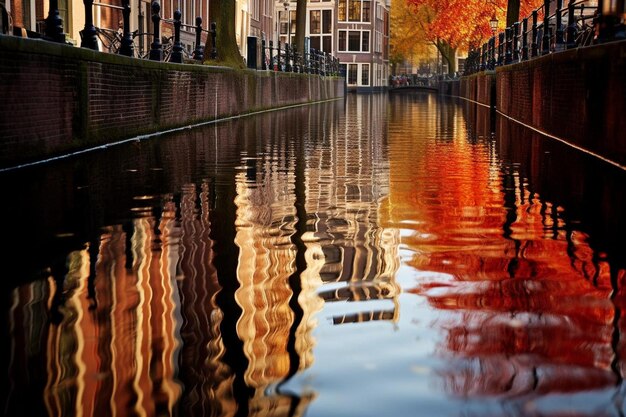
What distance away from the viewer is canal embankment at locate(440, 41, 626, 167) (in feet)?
34.2

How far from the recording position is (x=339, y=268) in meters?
5.09

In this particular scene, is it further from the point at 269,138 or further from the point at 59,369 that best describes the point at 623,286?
the point at 269,138

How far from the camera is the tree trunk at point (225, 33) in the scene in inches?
988

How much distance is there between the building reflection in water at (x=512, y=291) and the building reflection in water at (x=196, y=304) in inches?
10.5

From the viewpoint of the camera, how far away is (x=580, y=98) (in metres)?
12.6

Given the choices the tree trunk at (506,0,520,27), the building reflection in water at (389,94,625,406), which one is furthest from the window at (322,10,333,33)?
the building reflection in water at (389,94,625,406)

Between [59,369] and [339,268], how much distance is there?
206 cm

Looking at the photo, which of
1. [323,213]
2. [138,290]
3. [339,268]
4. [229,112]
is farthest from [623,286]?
[229,112]

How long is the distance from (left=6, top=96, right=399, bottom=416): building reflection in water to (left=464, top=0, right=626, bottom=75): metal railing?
526 centimetres

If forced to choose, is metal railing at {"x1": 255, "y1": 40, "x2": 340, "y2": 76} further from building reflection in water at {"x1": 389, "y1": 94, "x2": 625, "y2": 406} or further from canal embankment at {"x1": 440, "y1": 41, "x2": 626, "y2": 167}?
building reflection in water at {"x1": 389, "y1": 94, "x2": 625, "y2": 406}

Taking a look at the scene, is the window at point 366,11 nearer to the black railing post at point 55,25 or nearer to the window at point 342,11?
the window at point 342,11

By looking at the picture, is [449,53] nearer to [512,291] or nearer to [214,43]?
[214,43]

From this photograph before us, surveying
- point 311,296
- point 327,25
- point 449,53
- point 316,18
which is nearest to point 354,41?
point 327,25

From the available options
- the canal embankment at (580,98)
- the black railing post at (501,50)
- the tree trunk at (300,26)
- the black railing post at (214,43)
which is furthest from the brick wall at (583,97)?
the tree trunk at (300,26)
